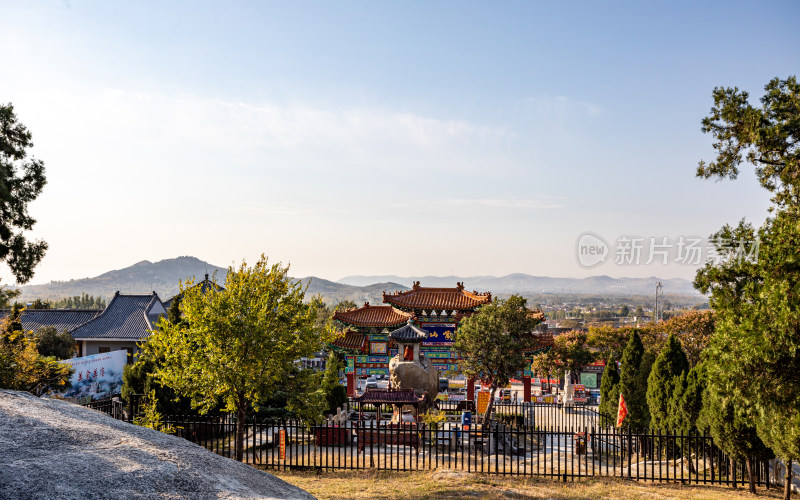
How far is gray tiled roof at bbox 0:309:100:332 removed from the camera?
4778 centimetres

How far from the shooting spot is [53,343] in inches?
1606

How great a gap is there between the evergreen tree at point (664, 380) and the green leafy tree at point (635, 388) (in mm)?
3053

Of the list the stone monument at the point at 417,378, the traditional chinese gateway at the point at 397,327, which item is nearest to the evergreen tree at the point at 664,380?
the stone monument at the point at 417,378

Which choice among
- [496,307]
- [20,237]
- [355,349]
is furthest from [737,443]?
[355,349]

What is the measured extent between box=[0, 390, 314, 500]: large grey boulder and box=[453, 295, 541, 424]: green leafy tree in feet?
55.5

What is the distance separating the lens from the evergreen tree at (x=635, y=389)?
20.4 m

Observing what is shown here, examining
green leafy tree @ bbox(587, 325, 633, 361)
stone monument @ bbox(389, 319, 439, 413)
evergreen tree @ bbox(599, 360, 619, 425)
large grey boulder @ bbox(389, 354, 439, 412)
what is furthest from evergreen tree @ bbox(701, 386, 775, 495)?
green leafy tree @ bbox(587, 325, 633, 361)

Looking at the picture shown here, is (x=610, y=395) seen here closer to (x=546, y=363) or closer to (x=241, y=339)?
(x=241, y=339)

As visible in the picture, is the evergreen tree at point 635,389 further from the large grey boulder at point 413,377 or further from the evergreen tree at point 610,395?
the large grey boulder at point 413,377

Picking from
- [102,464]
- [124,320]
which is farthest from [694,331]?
[124,320]

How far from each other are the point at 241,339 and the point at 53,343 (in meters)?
36.1

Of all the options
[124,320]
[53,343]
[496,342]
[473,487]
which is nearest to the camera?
[473,487]

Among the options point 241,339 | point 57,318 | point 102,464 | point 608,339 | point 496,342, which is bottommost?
point 608,339

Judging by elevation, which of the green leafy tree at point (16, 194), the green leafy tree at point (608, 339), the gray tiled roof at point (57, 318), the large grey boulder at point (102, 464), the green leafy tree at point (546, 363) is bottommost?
the green leafy tree at point (546, 363)
